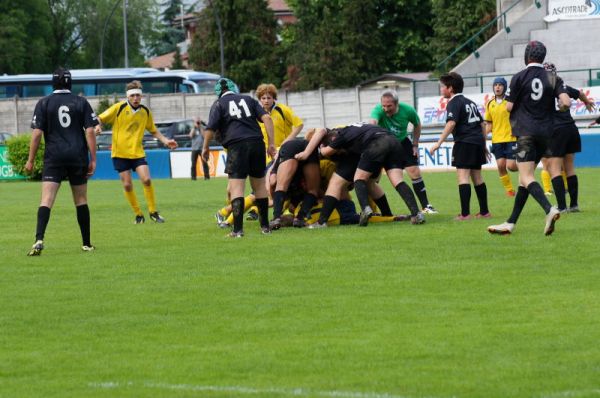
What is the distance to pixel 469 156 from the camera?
56.7ft

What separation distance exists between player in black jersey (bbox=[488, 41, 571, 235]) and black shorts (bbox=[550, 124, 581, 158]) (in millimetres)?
2810

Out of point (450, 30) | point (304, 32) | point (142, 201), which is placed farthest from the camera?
point (304, 32)

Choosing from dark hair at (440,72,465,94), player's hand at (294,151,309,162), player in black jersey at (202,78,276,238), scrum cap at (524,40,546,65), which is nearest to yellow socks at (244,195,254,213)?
player's hand at (294,151,309,162)

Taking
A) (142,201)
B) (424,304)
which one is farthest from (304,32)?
(424,304)

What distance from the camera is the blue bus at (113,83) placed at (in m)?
66.0

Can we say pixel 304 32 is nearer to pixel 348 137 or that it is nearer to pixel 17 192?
pixel 17 192

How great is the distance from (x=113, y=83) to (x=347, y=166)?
51624mm

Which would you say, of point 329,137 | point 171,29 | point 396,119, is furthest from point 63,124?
point 171,29

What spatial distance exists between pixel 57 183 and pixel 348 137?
3663 mm

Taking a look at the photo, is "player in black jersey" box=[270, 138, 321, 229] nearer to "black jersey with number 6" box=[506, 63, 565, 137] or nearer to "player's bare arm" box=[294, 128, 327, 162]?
"player's bare arm" box=[294, 128, 327, 162]

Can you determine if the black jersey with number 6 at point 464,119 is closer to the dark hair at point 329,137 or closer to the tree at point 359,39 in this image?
the dark hair at point 329,137

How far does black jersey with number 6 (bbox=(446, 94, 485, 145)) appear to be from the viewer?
17250mm

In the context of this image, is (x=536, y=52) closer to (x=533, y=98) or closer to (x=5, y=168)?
(x=533, y=98)

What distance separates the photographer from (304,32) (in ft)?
276
